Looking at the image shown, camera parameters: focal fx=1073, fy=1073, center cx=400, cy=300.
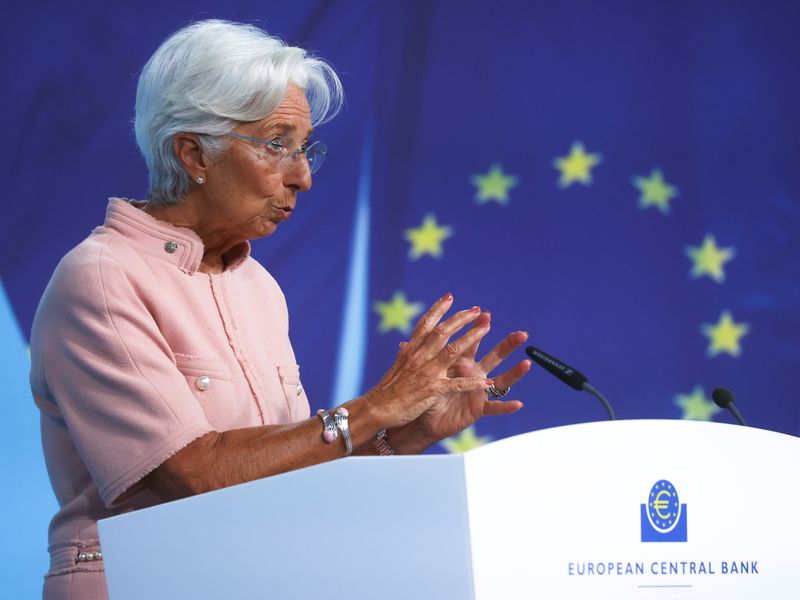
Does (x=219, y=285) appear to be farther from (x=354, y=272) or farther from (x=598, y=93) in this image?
(x=598, y=93)

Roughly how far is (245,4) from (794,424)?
1862mm

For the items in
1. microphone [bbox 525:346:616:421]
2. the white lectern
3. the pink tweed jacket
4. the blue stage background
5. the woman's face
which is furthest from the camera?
the blue stage background

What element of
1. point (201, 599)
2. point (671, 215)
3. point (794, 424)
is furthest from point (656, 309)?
point (201, 599)

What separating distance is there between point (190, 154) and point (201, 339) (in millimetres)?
316

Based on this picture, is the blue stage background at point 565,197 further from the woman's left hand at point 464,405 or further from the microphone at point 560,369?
the microphone at point 560,369

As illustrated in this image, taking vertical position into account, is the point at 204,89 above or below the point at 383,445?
above

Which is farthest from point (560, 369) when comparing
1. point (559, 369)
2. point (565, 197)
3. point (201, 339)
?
point (565, 197)

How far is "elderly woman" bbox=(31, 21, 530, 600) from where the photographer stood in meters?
1.45

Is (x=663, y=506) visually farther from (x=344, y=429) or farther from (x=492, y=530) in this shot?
(x=344, y=429)

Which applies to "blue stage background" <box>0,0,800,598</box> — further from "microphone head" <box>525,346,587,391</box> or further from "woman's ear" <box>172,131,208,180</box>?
"microphone head" <box>525,346,587,391</box>

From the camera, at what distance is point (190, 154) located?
68.8 inches

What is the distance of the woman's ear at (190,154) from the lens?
1737 millimetres

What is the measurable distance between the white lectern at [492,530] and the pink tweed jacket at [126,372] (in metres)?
0.42

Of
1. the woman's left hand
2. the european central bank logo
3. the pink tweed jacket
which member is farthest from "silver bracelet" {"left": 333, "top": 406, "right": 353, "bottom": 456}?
the european central bank logo
